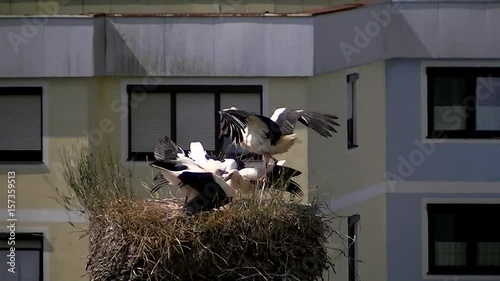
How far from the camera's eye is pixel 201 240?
1153 centimetres

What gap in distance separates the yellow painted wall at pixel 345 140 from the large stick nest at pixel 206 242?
15.6 ft

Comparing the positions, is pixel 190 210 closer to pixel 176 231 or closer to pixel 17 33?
pixel 176 231

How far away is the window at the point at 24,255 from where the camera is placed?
17.9m

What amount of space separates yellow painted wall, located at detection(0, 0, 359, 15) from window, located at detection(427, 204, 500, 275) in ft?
11.4

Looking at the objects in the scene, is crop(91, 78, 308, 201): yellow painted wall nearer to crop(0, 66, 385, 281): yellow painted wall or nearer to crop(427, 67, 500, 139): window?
crop(0, 66, 385, 281): yellow painted wall

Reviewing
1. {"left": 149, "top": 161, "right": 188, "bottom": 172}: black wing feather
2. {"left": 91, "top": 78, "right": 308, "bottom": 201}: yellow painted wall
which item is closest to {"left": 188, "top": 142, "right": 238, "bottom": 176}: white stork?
{"left": 149, "top": 161, "right": 188, "bottom": 172}: black wing feather

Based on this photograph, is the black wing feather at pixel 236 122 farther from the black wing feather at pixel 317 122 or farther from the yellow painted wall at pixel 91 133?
the yellow painted wall at pixel 91 133

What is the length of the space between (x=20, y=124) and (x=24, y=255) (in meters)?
1.47

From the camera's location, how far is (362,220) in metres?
19.9

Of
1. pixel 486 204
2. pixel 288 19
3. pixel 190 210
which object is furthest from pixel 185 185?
pixel 486 204

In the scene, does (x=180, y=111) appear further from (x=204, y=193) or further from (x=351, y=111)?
(x=204, y=193)

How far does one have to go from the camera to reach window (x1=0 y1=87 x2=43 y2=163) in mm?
17828

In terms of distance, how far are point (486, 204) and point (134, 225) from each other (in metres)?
10.2

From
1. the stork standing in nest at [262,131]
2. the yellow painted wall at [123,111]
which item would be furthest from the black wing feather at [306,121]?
the yellow painted wall at [123,111]
